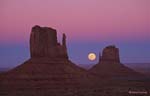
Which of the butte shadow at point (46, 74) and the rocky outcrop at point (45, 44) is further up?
the rocky outcrop at point (45, 44)

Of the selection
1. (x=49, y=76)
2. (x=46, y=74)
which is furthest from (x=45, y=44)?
(x=46, y=74)

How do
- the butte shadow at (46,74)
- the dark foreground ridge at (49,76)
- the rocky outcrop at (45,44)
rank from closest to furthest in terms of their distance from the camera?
the dark foreground ridge at (49,76)
the butte shadow at (46,74)
the rocky outcrop at (45,44)

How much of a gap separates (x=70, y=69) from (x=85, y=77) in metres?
8.17

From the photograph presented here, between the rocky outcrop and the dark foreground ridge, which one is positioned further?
the rocky outcrop

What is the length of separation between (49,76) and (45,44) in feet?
40.7

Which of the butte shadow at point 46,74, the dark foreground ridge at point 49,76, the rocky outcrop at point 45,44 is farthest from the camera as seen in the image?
the rocky outcrop at point 45,44

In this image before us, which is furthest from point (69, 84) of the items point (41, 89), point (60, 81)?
point (41, 89)

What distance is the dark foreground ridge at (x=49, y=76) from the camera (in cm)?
14225

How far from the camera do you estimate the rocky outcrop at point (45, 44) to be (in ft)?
535

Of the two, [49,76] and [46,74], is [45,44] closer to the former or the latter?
[49,76]

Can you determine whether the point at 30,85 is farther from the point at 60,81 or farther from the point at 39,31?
the point at 39,31

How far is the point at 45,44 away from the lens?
165m

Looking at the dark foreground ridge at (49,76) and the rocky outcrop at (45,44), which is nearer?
the dark foreground ridge at (49,76)

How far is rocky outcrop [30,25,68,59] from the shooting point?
535ft
